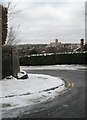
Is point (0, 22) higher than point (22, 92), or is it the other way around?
point (0, 22)

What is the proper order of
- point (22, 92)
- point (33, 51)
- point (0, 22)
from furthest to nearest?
point (33, 51)
point (0, 22)
point (22, 92)

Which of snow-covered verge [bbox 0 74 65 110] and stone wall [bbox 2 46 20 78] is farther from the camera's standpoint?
stone wall [bbox 2 46 20 78]

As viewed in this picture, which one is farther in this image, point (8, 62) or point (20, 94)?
point (8, 62)

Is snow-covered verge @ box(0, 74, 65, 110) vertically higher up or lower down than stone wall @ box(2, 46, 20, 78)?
lower down

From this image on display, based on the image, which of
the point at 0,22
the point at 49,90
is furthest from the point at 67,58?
the point at 49,90

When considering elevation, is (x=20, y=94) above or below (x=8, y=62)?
below

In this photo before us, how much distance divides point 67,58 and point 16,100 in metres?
31.6

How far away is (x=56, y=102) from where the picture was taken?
11469 millimetres

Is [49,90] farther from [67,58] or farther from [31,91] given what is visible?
[67,58]

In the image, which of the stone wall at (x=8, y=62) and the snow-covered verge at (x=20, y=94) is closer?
the snow-covered verge at (x=20, y=94)

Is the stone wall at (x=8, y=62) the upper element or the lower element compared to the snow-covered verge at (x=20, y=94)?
upper

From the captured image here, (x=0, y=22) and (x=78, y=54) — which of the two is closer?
(x=0, y=22)

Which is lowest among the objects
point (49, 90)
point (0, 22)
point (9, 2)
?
point (49, 90)

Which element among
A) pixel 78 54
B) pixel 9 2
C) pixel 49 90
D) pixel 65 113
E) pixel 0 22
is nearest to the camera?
pixel 65 113
